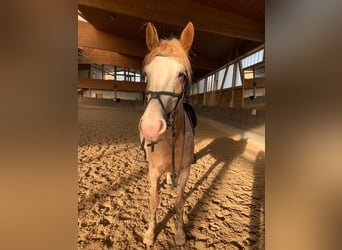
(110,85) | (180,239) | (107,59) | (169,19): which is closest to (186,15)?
(169,19)

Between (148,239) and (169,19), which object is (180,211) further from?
(169,19)

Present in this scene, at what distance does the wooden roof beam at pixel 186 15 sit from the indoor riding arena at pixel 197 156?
0.04 feet

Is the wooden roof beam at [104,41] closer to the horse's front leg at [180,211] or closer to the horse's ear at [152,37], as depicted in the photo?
the horse's ear at [152,37]

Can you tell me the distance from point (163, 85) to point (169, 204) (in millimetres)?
1090

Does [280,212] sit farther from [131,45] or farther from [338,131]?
[131,45]

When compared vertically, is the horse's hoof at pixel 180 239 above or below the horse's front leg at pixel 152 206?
below

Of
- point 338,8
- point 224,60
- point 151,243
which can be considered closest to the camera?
point 338,8

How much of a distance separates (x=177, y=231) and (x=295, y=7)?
4.14 feet

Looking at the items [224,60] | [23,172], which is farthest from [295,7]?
[224,60]

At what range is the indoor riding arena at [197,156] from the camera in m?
1.27

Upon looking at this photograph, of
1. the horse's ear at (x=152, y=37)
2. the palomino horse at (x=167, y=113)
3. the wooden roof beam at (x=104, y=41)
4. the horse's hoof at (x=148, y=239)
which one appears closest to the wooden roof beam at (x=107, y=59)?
the wooden roof beam at (x=104, y=41)

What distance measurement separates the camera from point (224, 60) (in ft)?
23.0

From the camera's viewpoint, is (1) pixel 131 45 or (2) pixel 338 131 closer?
(2) pixel 338 131

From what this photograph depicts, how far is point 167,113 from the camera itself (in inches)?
35.6
